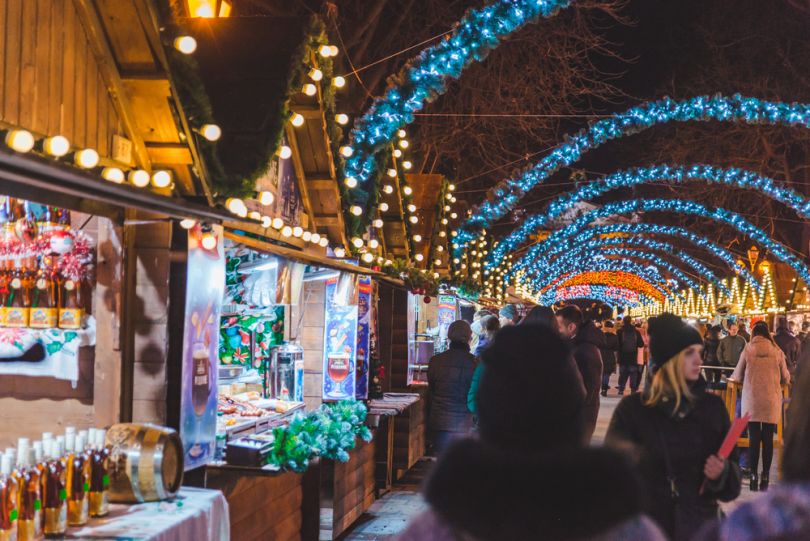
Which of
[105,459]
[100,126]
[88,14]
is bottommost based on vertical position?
[105,459]

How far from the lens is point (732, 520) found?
194 centimetres

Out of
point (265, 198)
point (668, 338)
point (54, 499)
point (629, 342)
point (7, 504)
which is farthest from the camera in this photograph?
point (629, 342)

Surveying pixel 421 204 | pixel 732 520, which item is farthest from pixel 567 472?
pixel 421 204

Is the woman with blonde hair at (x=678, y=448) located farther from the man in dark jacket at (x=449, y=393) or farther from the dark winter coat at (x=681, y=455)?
the man in dark jacket at (x=449, y=393)

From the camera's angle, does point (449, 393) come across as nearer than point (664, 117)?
Yes

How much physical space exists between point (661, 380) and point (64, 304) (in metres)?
3.59

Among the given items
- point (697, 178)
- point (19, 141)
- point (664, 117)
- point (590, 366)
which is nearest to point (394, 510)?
point (590, 366)

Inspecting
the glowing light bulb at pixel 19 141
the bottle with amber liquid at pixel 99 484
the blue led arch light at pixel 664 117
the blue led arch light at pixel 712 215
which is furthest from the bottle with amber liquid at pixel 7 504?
the blue led arch light at pixel 712 215

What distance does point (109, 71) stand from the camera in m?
5.46

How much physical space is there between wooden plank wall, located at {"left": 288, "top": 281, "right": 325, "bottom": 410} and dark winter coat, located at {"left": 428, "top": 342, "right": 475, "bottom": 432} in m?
1.37

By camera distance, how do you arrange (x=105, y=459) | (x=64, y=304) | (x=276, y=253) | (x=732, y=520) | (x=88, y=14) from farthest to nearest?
A: (x=276, y=253)
(x=64, y=304)
(x=88, y=14)
(x=105, y=459)
(x=732, y=520)

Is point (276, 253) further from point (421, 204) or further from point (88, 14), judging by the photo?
point (421, 204)

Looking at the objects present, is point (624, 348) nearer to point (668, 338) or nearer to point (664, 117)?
point (664, 117)

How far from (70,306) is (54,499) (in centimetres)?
183
